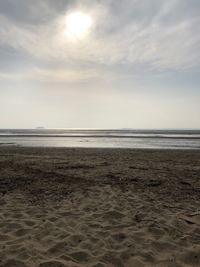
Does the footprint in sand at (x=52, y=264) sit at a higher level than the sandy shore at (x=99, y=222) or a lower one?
lower

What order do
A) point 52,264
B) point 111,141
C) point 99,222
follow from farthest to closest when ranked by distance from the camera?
point 111,141, point 99,222, point 52,264

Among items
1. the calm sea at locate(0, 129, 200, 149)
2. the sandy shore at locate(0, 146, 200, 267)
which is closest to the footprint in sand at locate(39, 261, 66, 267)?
the sandy shore at locate(0, 146, 200, 267)

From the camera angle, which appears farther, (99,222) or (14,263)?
(99,222)

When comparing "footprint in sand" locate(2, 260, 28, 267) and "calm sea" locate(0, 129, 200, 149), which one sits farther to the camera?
"calm sea" locate(0, 129, 200, 149)

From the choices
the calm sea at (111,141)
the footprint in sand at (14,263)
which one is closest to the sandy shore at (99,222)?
the footprint in sand at (14,263)

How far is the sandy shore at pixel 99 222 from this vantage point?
4.62 m

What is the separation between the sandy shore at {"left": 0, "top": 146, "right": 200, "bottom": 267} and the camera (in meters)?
4.62

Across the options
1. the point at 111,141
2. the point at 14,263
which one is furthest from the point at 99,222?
the point at 111,141

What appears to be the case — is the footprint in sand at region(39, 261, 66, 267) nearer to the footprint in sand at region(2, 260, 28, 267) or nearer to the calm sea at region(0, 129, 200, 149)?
the footprint in sand at region(2, 260, 28, 267)

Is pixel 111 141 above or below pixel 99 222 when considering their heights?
above

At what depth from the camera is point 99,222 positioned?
244 inches

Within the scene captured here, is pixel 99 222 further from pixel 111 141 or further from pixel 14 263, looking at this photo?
pixel 111 141

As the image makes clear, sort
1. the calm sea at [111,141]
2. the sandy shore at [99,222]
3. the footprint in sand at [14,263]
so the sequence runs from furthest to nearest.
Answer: the calm sea at [111,141]
the sandy shore at [99,222]
the footprint in sand at [14,263]

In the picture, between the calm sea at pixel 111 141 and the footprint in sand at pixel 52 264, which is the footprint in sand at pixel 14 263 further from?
the calm sea at pixel 111 141
